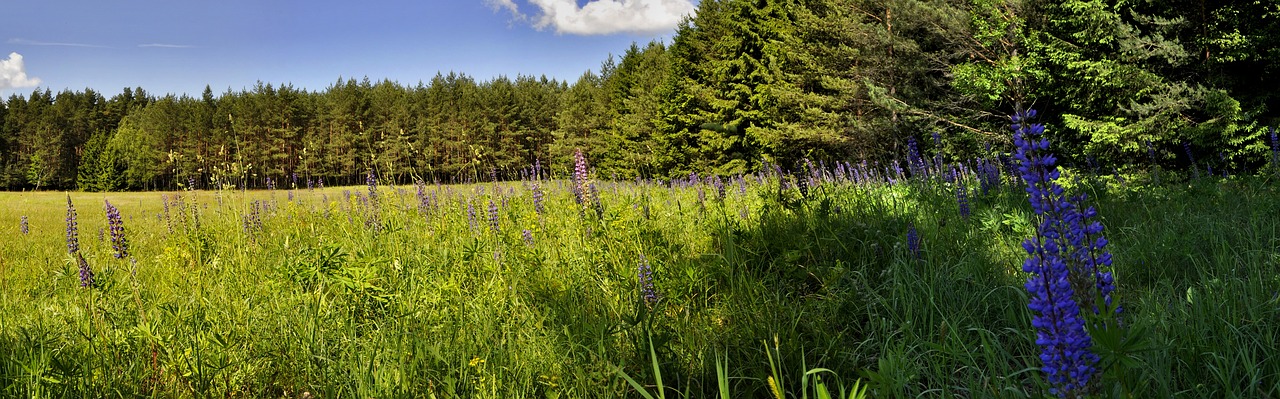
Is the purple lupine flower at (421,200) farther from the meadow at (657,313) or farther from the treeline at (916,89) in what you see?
the meadow at (657,313)

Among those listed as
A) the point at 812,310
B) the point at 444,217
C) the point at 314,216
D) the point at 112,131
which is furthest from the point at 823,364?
the point at 112,131

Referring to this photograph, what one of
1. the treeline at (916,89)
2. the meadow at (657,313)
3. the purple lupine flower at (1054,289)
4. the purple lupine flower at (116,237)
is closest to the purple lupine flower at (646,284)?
the meadow at (657,313)

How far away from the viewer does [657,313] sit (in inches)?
99.3

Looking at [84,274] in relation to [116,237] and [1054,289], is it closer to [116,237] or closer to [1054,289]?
[116,237]

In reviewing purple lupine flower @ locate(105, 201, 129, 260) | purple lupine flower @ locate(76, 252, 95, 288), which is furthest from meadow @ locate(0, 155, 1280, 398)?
purple lupine flower @ locate(105, 201, 129, 260)

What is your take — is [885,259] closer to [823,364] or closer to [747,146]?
[823,364]

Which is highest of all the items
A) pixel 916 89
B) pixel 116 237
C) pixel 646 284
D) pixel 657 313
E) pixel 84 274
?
pixel 916 89

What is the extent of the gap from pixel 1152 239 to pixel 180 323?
16.6 ft

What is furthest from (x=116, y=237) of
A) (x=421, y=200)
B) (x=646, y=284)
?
(x=646, y=284)

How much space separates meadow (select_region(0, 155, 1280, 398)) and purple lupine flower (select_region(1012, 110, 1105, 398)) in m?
0.06

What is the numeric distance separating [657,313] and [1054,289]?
165 cm

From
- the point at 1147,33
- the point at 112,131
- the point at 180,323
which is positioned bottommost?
the point at 180,323

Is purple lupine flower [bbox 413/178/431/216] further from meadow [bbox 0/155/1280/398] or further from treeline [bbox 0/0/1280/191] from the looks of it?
meadow [bbox 0/155/1280/398]

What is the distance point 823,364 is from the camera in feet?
7.36
